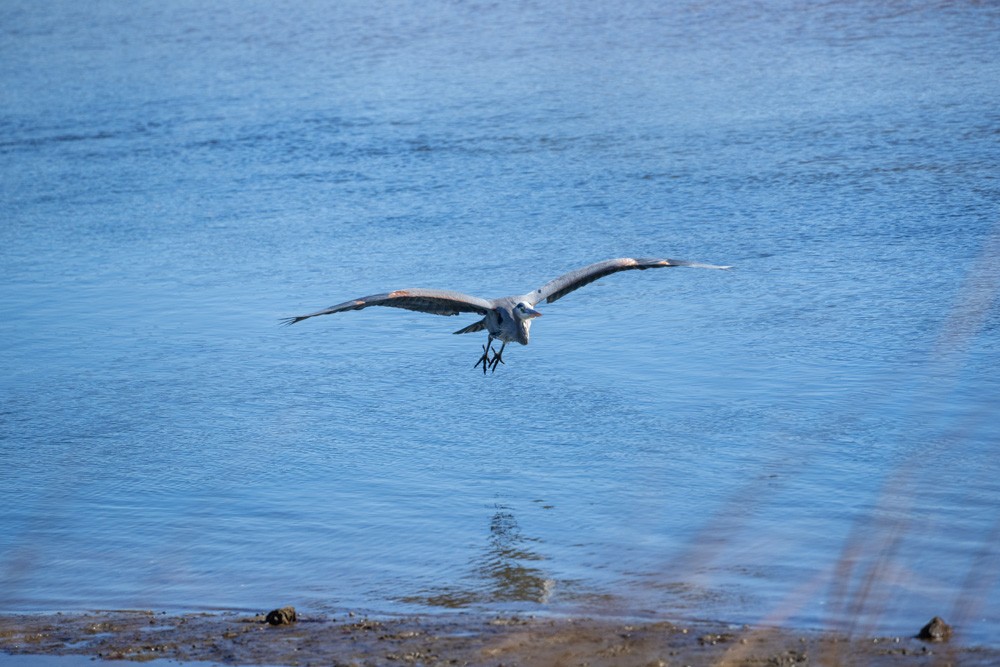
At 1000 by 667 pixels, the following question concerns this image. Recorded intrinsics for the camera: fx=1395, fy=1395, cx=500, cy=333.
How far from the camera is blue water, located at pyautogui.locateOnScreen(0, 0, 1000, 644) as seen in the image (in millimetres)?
8961

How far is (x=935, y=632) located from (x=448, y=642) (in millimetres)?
2591

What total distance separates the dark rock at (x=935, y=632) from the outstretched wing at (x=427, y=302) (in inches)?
174

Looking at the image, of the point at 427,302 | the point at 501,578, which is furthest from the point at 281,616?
the point at 427,302

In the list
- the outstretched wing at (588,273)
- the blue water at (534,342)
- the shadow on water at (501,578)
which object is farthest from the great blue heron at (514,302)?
the shadow on water at (501,578)

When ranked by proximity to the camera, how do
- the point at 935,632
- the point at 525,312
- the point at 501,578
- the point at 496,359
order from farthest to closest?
the point at 496,359, the point at 525,312, the point at 501,578, the point at 935,632

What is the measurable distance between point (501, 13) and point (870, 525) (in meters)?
24.3

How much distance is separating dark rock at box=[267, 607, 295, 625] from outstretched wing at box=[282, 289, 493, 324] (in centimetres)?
249

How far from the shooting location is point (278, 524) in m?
9.80

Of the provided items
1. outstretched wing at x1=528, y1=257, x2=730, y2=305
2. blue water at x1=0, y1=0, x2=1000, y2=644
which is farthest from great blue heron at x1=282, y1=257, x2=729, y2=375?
blue water at x1=0, y1=0, x2=1000, y2=644

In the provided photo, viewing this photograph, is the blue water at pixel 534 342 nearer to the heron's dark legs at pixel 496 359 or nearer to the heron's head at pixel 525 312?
the heron's dark legs at pixel 496 359

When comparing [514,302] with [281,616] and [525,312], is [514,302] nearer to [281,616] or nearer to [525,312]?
[525,312]

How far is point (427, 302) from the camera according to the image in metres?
10.6

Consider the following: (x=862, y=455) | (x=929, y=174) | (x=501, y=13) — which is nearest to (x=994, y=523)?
(x=862, y=455)

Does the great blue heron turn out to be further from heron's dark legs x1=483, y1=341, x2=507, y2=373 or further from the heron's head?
heron's dark legs x1=483, y1=341, x2=507, y2=373
